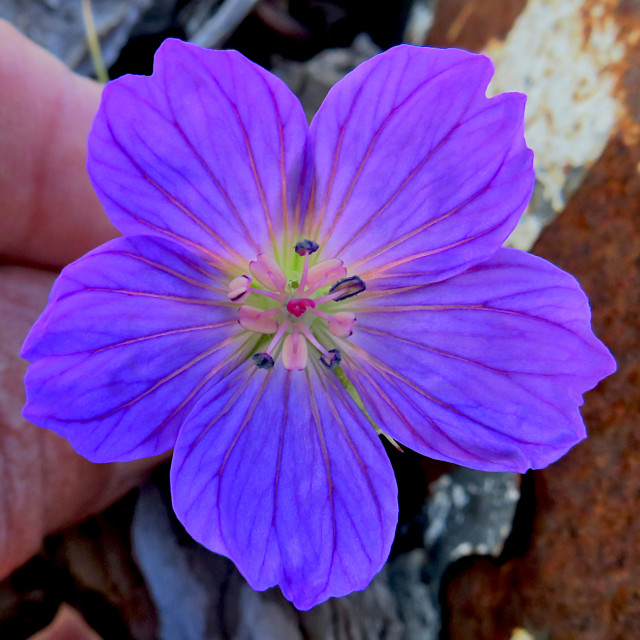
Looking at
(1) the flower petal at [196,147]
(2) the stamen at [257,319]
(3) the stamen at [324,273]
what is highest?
(1) the flower petal at [196,147]

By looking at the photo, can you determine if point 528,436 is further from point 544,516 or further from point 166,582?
point 166,582

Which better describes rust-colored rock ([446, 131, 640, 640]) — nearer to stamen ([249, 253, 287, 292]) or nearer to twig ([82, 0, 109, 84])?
stamen ([249, 253, 287, 292])

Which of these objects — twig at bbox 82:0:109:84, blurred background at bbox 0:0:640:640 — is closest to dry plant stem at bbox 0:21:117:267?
twig at bbox 82:0:109:84

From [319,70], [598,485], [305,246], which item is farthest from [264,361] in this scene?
[319,70]

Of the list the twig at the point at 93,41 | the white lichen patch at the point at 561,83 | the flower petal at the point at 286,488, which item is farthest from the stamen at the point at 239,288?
the twig at the point at 93,41

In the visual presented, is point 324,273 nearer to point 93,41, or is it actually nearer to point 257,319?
point 257,319

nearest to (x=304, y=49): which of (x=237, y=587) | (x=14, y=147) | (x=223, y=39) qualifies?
(x=223, y=39)

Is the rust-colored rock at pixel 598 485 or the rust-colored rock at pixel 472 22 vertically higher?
the rust-colored rock at pixel 472 22

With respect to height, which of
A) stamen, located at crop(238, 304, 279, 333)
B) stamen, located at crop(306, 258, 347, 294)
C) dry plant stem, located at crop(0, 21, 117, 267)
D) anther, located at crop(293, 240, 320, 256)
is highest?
anther, located at crop(293, 240, 320, 256)

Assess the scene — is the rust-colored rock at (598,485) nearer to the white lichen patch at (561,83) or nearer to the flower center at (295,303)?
the white lichen patch at (561,83)
